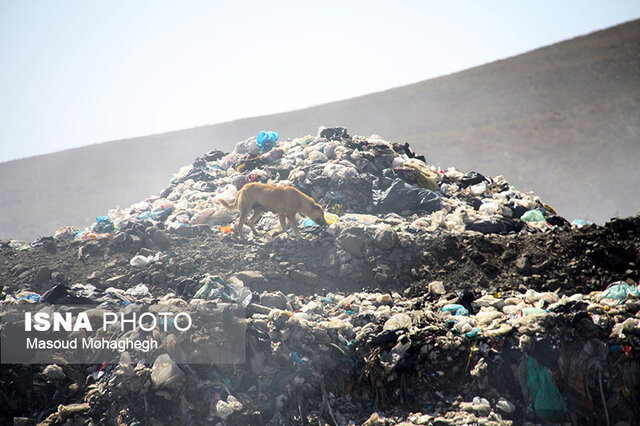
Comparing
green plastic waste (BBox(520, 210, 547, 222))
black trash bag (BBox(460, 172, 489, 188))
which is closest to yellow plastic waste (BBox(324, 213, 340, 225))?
black trash bag (BBox(460, 172, 489, 188))

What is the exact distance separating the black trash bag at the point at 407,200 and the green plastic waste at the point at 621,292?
12.2 ft

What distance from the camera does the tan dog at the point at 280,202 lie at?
738 cm

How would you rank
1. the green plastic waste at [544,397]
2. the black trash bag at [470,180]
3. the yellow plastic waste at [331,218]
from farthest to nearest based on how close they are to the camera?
the black trash bag at [470,180]
the yellow plastic waste at [331,218]
the green plastic waste at [544,397]

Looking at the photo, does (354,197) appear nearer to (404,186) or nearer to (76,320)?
(404,186)

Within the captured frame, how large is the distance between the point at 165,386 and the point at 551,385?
143 inches

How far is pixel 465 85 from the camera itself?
31.6 metres

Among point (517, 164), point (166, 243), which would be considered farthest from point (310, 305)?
point (517, 164)

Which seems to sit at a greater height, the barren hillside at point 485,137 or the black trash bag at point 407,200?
the barren hillside at point 485,137

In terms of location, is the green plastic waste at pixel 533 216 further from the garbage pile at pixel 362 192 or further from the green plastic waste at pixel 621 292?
the green plastic waste at pixel 621 292

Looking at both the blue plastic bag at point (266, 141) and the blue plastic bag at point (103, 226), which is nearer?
the blue plastic bag at point (103, 226)

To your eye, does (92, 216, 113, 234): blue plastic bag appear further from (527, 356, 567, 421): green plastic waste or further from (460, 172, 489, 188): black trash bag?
(527, 356, 567, 421): green plastic waste

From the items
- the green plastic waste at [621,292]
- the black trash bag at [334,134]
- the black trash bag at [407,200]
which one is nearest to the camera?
the green plastic waste at [621,292]

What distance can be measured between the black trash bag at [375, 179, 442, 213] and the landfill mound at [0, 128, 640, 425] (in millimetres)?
28

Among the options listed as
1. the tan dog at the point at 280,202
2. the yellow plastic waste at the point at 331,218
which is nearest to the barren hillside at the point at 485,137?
the yellow plastic waste at the point at 331,218
